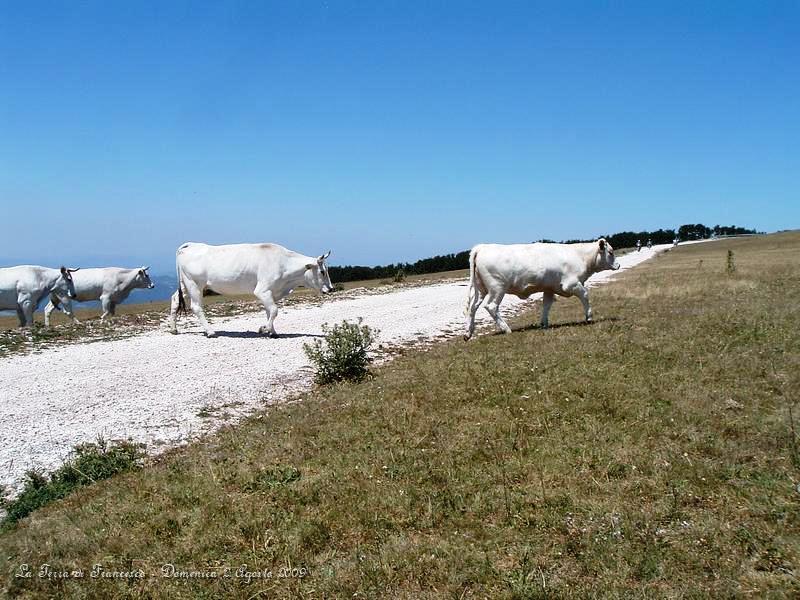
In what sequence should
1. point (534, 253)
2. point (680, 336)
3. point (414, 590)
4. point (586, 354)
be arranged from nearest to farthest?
point (414, 590), point (586, 354), point (680, 336), point (534, 253)

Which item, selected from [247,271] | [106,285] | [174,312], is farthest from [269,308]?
[106,285]

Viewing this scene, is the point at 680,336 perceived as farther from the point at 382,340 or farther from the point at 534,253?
the point at 382,340

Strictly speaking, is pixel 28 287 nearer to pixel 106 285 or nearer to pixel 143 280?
pixel 106 285

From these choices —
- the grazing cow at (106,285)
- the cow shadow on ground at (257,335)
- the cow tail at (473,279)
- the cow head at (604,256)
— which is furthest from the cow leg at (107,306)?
the cow head at (604,256)

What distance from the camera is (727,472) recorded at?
5.87 meters

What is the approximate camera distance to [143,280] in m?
29.1

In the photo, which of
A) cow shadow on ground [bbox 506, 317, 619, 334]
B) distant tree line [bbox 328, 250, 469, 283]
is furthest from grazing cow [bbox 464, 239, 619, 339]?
distant tree line [bbox 328, 250, 469, 283]

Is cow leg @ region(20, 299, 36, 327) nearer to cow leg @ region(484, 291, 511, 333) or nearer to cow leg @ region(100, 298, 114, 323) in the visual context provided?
cow leg @ region(100, 298, 114, 323)

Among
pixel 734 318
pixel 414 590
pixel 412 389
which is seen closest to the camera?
pixel 414 590

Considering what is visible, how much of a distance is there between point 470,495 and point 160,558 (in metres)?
3.09

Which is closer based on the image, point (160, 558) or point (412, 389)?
point (160, 558)

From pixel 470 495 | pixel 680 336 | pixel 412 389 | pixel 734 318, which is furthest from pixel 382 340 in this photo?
pixel 470 495

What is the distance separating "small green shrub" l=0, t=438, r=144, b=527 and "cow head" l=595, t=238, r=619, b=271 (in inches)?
538

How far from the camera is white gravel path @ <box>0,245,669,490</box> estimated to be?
28.2 ft
